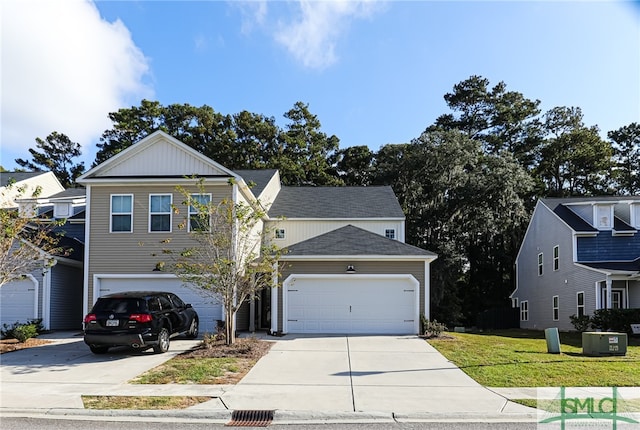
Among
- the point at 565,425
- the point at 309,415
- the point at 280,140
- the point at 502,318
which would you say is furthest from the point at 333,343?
the point at 280,140

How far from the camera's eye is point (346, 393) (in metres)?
9.91

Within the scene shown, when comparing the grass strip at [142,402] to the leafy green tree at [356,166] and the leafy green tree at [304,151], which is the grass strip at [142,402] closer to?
the leafy green tree at [304,151]

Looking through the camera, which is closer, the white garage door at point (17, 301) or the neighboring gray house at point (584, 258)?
the white garage door at point (17, 301)

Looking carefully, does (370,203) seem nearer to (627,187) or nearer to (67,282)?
(67,282)

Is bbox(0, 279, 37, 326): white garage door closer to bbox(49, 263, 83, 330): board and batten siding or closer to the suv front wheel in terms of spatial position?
bbox(49, 263, 83, 330): board and batten siding

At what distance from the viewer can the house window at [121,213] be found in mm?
19953

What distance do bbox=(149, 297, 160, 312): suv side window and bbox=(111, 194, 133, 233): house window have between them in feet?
19.7

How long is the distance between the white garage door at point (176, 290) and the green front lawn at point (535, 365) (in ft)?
25.4

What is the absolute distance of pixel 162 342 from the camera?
566 inches

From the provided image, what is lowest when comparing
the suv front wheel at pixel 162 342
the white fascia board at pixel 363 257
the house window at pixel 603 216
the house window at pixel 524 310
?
the house window at pixel 524 310

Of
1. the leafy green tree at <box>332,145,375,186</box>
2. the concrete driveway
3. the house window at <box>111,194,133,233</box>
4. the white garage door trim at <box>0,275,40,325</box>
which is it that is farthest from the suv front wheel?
the leafy green tree at <box>332,145,375,186</box>

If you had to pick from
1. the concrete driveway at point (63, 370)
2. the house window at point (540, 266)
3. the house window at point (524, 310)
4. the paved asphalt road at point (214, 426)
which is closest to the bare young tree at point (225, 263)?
the concrete driveway at point (63, 370)

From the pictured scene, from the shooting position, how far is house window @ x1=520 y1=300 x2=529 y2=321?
1276 inches

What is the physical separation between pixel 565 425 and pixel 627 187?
4390 centimetres
